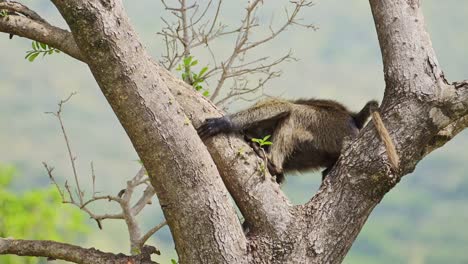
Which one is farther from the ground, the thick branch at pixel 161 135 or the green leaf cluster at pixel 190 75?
the green leaf cluster at pixel 190 75

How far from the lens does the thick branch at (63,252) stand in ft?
16.0

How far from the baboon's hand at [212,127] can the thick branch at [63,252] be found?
92cm

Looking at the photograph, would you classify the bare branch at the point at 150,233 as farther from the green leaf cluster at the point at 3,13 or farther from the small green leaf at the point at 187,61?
the green leaf cluster at the point at 3,13

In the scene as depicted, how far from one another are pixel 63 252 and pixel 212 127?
52.6 inches

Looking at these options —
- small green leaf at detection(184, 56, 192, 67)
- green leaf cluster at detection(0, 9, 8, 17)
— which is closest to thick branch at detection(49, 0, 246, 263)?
small green leaf at detection(184, 56, 192, 67)

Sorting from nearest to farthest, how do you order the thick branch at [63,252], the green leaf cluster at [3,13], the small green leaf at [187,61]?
the thick branch at [63,252]
the green leaf cluster at [3,13]
the small green leaf at [187,61]

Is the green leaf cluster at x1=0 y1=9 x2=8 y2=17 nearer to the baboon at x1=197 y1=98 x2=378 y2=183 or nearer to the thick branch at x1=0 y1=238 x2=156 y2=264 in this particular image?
the thick branch at x1=0 y1=238 x2=156 y2=264

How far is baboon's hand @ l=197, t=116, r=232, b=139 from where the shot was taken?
4.95m

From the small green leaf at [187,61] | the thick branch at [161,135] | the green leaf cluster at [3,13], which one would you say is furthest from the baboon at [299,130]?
the green leaf cluster at [3,13]

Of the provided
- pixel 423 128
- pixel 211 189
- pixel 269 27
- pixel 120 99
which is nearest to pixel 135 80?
pixel 120 99

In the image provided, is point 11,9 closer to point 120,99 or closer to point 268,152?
point 120,99

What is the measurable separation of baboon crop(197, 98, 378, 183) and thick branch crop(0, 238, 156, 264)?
1.28 m

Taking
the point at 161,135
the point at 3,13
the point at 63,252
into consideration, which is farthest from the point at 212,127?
the point at 3,13

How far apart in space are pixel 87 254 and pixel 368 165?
1967 millimetres
